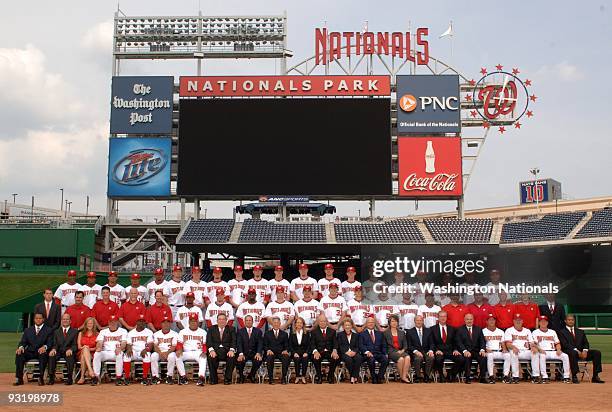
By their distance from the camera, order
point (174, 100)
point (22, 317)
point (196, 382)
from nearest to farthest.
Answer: point (196, 382) < point (22, 317) < point (174, 100)

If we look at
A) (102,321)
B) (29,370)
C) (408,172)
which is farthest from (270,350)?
(408,172)

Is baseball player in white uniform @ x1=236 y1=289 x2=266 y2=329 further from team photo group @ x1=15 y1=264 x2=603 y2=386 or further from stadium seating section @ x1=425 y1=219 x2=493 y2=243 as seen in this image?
stadium seating section @ x1=425 y1=219 x2=493 y2=243

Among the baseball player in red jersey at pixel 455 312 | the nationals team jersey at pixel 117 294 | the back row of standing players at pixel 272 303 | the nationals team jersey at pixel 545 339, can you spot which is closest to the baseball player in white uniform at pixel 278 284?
the back row of standing players at pixel 272 303

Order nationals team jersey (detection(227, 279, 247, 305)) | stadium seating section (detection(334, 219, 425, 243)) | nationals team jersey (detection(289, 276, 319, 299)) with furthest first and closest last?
stadium seating section (detection(334, 219, 425, 243)) < nationals team jersey (detection(289, 276, 319, 299)) < nationals team jersey (detection(227, 279, 247, 305))

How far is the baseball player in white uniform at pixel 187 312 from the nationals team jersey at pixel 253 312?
0.68 meters

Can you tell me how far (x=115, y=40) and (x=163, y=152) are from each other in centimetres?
658

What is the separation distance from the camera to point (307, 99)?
30969 mm

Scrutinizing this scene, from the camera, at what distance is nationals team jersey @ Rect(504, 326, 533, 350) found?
1126 cm

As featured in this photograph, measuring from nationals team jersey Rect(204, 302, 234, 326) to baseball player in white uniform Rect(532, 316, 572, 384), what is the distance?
16.8ft

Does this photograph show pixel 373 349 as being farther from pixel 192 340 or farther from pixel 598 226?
pixel 598 226

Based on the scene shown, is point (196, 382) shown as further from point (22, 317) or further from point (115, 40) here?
point (115, 40)

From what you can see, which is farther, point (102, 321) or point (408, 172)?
point (408, 172)

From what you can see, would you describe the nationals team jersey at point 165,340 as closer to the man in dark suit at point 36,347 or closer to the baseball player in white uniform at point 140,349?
the baseball player in white uniform at point 140,349

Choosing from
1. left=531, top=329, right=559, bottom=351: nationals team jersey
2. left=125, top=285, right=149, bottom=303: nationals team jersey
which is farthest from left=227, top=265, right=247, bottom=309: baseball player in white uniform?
left=531, top=329, right=559, bottom=351: nationals team jersey
